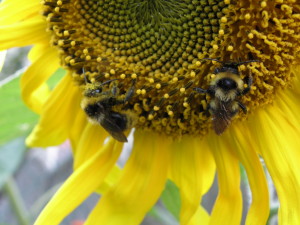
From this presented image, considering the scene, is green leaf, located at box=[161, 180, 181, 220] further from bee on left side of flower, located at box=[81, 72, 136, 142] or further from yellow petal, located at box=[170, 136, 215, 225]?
bee on left side of flower, located at box=[81, 72, 136, 142]

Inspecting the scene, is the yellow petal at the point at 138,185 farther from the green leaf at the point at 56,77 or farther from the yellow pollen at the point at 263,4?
the yellow pollen at the point at 263,4

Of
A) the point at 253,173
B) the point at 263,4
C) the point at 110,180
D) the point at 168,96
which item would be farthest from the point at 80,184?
the point at 263,4

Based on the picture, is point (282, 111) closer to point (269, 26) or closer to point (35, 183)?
point (269, 26)

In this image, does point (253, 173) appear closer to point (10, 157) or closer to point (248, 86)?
point (248, 86)

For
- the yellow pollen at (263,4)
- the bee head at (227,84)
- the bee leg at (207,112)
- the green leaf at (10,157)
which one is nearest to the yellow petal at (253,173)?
the bee leg at (207,112)

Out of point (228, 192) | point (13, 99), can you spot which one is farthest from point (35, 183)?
point (228, 192)

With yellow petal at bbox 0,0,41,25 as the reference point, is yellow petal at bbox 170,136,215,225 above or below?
below

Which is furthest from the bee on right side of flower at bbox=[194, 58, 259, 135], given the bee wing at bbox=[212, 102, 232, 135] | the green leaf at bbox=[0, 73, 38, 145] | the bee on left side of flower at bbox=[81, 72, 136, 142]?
the green leaf at bbox=[0, 73, 38, 145]
